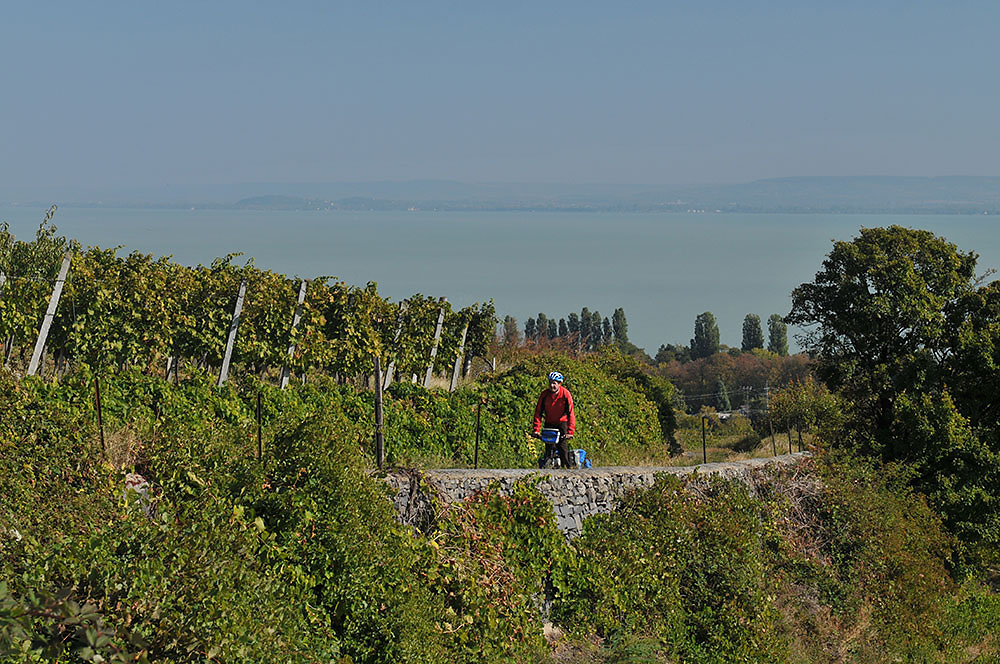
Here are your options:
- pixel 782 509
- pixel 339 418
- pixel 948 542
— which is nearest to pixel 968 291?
pixel 948 542

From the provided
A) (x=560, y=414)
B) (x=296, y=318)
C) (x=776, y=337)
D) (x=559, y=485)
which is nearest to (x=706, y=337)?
(x=776, y=337)

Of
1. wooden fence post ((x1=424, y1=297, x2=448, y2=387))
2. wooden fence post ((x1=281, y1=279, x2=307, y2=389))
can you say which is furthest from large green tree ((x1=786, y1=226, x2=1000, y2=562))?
wooden fence post ((x1=281, y1=279, x2=307, y2=389))

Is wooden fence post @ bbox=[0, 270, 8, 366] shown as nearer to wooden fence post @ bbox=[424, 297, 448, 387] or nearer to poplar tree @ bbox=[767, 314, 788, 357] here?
wooden fence post @ bbox=[424, 297, 448, 387]

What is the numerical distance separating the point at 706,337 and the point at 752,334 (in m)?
8.47

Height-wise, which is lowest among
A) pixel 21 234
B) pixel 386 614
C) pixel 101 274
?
pixel 386 614

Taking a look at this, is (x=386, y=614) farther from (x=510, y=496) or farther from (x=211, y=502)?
(x=510, y=496)

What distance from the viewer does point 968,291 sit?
19.1 meters

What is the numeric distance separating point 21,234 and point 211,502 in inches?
618

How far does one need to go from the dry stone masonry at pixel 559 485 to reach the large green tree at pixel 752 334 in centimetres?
8695

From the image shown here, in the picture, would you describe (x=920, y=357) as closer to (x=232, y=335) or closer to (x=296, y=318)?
Answer: (x=296, y=318)

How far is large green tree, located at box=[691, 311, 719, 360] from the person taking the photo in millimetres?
93000

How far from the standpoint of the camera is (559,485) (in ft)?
41.0

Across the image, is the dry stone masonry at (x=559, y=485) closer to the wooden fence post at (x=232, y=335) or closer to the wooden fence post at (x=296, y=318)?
the wooden fence post at (x=232, y=335)

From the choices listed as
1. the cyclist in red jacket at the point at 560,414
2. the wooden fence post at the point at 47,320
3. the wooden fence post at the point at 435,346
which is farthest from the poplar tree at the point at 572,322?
the wooden fence post at the point at 47,320
